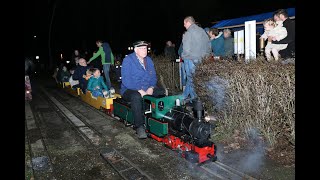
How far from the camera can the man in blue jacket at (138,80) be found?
529 centimetres

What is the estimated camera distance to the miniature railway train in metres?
4.09

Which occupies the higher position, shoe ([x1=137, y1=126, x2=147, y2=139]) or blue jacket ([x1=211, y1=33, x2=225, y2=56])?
blue jacket ([x1=211, y1=33, x2=225, y2=56])

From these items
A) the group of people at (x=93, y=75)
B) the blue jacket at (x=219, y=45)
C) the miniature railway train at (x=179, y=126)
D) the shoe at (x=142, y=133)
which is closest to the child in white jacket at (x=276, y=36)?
the blue jacket at (x=219, y=45)

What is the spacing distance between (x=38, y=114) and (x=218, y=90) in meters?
5.73

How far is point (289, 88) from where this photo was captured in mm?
3963

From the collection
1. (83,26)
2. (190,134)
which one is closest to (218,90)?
(190,134)

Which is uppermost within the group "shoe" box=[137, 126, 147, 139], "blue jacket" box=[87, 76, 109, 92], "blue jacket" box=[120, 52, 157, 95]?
"blue jacket" box=[120, 52, 157, 95]

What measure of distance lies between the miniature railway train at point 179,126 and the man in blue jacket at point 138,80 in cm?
16

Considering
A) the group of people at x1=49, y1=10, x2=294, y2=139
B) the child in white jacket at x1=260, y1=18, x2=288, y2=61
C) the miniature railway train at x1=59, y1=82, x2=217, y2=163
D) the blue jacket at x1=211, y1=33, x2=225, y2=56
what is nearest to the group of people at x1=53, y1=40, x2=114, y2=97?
the group of people at x1=49, y1=10, x2=294, y2=139

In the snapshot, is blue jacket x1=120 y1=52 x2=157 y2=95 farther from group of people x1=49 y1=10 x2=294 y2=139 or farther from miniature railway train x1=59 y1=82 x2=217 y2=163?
miniature railway train x1=59 y1=82 x2=217 y2=163

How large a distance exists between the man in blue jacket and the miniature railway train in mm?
158

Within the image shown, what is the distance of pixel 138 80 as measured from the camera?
5.55m

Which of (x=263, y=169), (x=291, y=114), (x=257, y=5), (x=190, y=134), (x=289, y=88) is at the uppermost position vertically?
(x=257, y=5)
